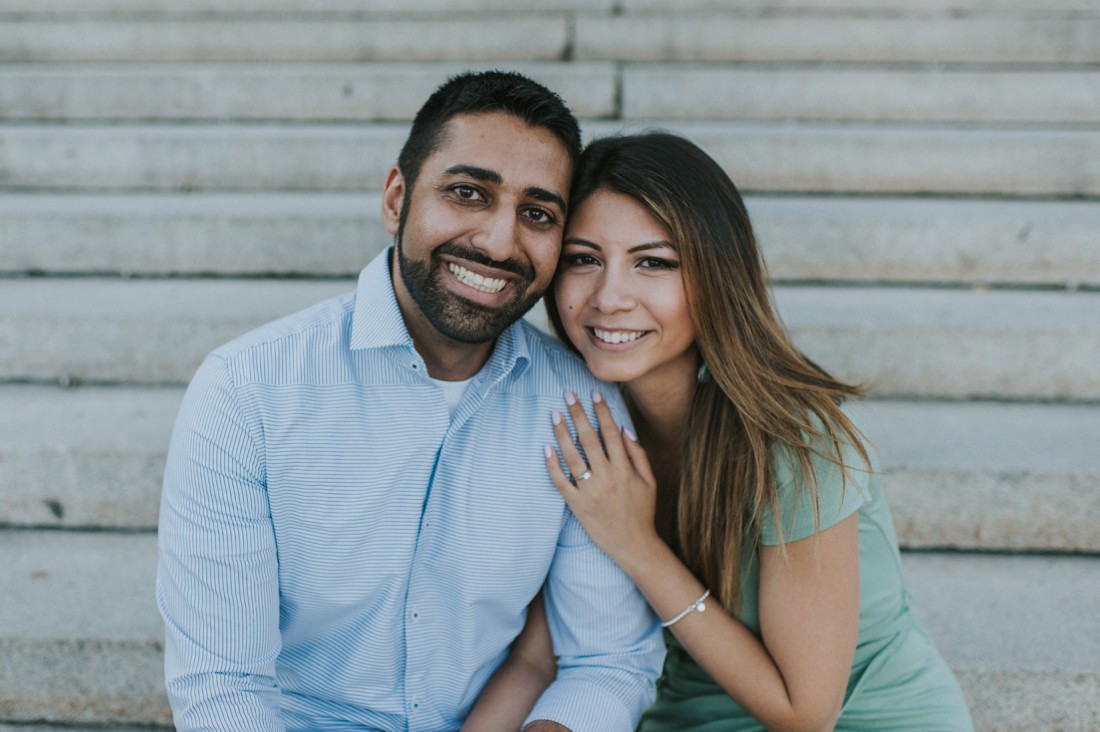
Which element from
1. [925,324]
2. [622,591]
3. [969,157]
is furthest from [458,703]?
[969,157]

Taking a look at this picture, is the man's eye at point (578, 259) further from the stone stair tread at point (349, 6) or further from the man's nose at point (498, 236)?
the stone stair tread at point (349, 6)

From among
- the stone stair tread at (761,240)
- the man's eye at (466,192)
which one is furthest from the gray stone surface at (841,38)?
the man's eye at (466,192)

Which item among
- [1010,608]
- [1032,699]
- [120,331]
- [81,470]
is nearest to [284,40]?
[120,331]

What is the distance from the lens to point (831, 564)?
1.56 m

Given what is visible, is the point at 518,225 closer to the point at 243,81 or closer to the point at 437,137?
the point at 437,137

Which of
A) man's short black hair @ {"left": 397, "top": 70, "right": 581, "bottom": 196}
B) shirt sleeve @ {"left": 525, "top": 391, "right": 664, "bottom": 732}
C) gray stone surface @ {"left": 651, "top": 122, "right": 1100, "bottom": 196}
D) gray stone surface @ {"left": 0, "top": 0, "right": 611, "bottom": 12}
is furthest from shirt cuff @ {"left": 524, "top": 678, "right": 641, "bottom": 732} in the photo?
gray stone surface @ {"left": 0, "top": 0, "right": 611, "bottom": 12}

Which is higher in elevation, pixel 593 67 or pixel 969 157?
pixel 593 67

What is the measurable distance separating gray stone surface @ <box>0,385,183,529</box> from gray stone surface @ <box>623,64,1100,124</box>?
2.25 metres

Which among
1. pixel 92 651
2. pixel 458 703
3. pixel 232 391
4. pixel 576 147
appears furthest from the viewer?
pixel 92 651

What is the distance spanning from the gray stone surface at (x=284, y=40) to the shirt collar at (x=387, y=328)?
227 centimetres

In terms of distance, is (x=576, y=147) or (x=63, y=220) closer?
(x=576, y=147)

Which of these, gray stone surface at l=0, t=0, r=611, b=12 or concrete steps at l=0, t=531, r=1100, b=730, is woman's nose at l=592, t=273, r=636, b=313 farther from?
gray stone surface at l=0, t=0, r=611, b=12

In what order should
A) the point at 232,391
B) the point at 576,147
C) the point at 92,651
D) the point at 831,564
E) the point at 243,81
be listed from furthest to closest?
the point at 243,81
the point at 92,651
the point at 576,147
the point at 831,564
the point at 232,391

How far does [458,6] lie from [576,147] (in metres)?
2.37
